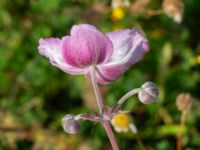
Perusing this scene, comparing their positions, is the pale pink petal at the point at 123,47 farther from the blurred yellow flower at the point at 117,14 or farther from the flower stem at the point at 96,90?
the blurred yellow flower at the point at 117,14

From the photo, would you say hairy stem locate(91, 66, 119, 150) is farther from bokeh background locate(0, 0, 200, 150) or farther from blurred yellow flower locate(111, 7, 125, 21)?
blurred yellow flower locate(111, 7, 125, 21)

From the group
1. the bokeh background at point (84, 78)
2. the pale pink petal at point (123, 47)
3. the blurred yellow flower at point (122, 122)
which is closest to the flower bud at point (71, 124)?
the pale pink petal at point (123, 47)

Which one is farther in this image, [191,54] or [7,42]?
[7,42]

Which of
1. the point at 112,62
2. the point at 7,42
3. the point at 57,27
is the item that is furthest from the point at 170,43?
the point at 112,62

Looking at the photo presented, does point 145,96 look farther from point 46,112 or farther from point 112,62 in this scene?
point 46,112

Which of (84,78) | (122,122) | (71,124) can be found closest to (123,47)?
(71,124)

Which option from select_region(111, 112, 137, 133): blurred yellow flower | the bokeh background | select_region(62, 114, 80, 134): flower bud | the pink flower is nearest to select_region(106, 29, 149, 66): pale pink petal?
the pink flower

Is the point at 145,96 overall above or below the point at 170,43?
below
